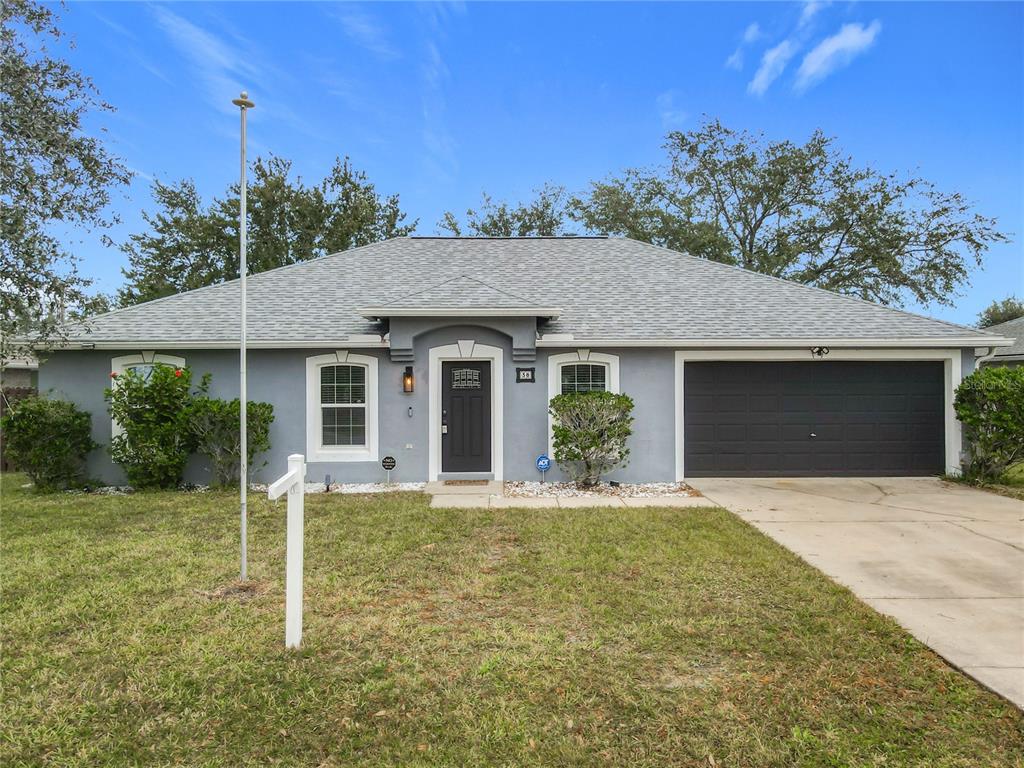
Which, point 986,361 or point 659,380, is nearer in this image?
point 659,380

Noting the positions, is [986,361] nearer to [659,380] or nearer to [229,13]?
[659,380]

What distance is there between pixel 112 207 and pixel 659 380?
8.83m

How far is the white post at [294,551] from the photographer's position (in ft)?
11.6

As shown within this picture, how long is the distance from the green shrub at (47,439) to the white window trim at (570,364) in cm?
797

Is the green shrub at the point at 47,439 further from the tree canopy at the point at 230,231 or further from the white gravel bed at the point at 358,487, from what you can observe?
the tree canopy at the point at 230,231

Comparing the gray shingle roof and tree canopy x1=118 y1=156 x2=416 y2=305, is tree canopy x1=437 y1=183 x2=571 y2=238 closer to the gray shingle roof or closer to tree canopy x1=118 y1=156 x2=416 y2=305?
tree canopy x1=118 y1=156 x2=416 y2=305

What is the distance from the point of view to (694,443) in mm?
10094

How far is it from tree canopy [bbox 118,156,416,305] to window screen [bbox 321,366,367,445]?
55.5 feet

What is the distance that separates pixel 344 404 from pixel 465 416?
2184 mm

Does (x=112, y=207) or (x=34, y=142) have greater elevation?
(x=34, y=142)

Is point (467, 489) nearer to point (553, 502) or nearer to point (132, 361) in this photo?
point (553, 502)

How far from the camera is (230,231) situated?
25.0 metres

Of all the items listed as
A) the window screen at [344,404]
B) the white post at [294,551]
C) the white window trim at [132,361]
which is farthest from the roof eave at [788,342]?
the white window trim at [132,361]

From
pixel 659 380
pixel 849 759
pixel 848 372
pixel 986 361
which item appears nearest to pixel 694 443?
pixel 659 380
